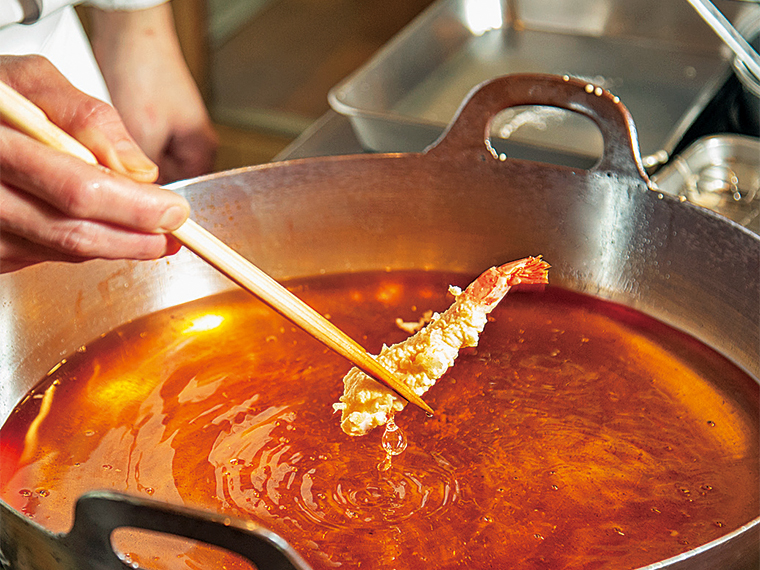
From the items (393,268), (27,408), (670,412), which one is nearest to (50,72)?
(27,408)

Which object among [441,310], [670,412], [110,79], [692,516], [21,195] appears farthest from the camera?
[110,79]

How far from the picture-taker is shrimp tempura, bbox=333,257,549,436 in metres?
0.71

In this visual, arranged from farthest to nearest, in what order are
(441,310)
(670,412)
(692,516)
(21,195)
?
(441,310)
(670,412)
(692,516)
(21,195)

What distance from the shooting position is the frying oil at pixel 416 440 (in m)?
0.63

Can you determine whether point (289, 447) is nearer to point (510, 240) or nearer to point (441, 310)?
point (441, 310)

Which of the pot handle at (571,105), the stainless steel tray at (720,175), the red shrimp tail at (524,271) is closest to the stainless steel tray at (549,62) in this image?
the stainless steel tray at (720,175)

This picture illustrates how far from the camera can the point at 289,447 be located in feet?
2.34

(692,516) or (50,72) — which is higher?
(50,72)

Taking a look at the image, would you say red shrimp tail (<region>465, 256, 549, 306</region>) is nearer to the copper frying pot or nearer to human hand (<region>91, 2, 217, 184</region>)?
the copper frying pot

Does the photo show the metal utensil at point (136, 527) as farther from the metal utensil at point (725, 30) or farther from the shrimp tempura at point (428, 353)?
the metal utensil at point (725, 30)

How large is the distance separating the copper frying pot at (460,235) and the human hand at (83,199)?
0.78 feet

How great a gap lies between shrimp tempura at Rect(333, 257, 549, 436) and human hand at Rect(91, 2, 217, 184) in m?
0.58

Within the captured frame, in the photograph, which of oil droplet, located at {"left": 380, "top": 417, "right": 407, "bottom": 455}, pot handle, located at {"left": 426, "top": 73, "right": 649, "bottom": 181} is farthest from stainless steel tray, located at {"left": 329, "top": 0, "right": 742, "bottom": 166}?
oil droplet, located at {"left": 380, "top": 417, "right": 407, "bottom": 455}

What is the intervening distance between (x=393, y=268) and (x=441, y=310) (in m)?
0.10
